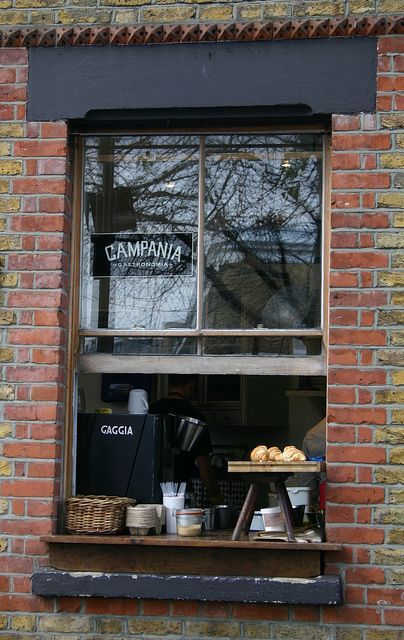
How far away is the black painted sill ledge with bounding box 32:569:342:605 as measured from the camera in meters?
4.79

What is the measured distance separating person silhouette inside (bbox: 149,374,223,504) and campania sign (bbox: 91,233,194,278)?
43.2 inches

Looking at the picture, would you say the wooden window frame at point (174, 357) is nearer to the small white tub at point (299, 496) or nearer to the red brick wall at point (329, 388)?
the red brick wall at point (329, 388)

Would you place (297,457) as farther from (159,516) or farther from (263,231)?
(263,231)

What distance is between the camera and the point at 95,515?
509cm

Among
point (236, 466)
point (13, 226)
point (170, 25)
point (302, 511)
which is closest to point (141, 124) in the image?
point (170, 25)

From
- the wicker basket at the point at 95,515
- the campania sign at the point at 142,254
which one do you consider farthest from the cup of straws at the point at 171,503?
the campania sign at the point at 142,254

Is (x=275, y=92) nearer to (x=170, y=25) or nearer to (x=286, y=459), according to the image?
(x=170, y=25)

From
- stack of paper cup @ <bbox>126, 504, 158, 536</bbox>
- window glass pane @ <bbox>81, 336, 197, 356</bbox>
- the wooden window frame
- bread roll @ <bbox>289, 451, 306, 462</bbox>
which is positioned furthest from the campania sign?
stack of paper cup @ <bbox>126, 504, 158, 536</bbox>

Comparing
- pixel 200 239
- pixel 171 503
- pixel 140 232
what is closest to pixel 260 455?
pixel 171 503

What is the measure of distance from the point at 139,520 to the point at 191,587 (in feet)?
1.46

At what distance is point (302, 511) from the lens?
5547mm

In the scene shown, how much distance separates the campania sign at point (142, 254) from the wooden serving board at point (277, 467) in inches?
43.8

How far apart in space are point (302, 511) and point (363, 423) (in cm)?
86

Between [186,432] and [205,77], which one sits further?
[186,432]
